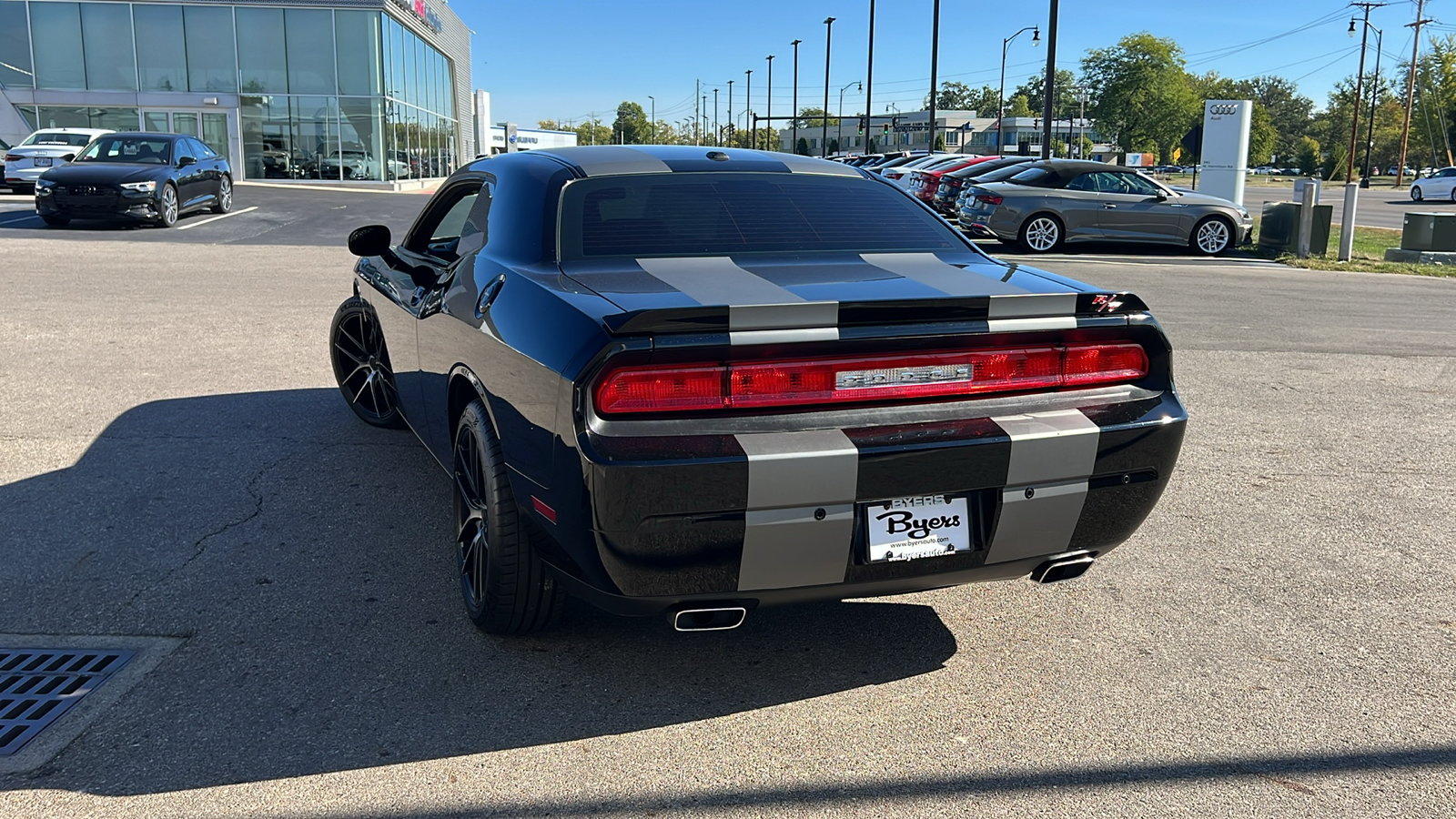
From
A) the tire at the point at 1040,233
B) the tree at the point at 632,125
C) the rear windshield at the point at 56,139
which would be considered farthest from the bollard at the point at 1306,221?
the tree at the point at 632,125

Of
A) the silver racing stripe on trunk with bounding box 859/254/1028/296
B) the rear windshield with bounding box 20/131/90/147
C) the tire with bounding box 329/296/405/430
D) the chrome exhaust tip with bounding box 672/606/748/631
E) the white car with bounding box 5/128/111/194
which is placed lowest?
the chrome exhaust tip with bounding box 672/606/748/631

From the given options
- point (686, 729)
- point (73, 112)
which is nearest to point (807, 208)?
point (686, 729)

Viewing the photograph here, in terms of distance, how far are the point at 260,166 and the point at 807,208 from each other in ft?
130

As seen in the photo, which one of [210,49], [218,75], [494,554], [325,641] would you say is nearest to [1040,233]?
Result: [494,554]

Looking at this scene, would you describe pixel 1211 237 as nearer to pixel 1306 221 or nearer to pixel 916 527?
pixel 1306 221

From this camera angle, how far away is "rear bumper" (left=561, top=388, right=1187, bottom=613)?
2.86m

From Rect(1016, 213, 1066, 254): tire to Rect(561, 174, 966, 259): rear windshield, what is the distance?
1507 centimetres

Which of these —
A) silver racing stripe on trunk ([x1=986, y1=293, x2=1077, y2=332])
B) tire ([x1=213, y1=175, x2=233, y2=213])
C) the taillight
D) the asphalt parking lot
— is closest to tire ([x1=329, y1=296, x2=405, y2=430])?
the asphalt parking lot

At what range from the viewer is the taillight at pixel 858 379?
2.91m

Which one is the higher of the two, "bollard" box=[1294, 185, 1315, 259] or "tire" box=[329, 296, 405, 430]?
"bollard" box=[1294, 185, 1315, 259]

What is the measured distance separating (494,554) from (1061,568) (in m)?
1.66

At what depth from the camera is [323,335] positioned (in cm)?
905

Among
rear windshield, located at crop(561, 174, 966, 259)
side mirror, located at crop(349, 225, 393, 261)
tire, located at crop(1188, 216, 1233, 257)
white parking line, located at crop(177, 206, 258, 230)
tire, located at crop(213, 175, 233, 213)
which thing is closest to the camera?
rear windshield, located at crop(561, 174, 966, 259)

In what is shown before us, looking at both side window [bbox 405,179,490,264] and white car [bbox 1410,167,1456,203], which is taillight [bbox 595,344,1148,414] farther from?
white car [bbox 1410,167,1456,203]
